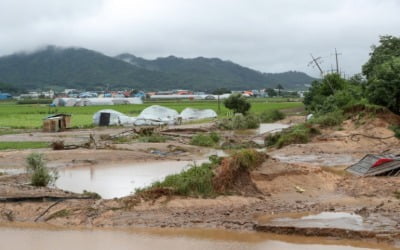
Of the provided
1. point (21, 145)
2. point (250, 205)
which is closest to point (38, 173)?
point (250, 205)

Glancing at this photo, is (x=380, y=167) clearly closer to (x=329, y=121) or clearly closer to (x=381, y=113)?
(x=381, y=113)

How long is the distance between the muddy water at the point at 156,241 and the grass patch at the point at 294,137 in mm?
17763

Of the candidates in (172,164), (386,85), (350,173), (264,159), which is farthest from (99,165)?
(386,85)

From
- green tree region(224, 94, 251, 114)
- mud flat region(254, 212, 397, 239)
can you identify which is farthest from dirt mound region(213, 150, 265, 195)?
green tree region(224, 94, 251, 114)

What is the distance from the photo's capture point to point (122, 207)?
46.6ft

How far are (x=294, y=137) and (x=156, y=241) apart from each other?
19.2 meters

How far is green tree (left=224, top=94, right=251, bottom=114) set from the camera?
2149 inches

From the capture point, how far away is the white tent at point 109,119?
51.6 metres

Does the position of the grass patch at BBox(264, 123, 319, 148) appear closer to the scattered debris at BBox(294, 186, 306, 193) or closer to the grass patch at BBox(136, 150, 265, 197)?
the scattered debris at BBox(294, 186, 306, 193)

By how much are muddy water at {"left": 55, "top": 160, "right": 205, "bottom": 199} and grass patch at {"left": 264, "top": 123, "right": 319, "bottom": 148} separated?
6928mm

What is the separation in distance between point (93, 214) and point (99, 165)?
10.8 meters

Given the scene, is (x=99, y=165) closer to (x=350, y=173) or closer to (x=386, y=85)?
(x=350, y=173)

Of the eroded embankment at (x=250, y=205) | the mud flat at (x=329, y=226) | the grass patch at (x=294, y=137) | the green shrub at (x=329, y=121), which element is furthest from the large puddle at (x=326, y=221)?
Answer: the green shrub at (x=329, y=121)

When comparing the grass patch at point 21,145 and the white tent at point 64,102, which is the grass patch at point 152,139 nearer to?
the grass patch at point 21,145
